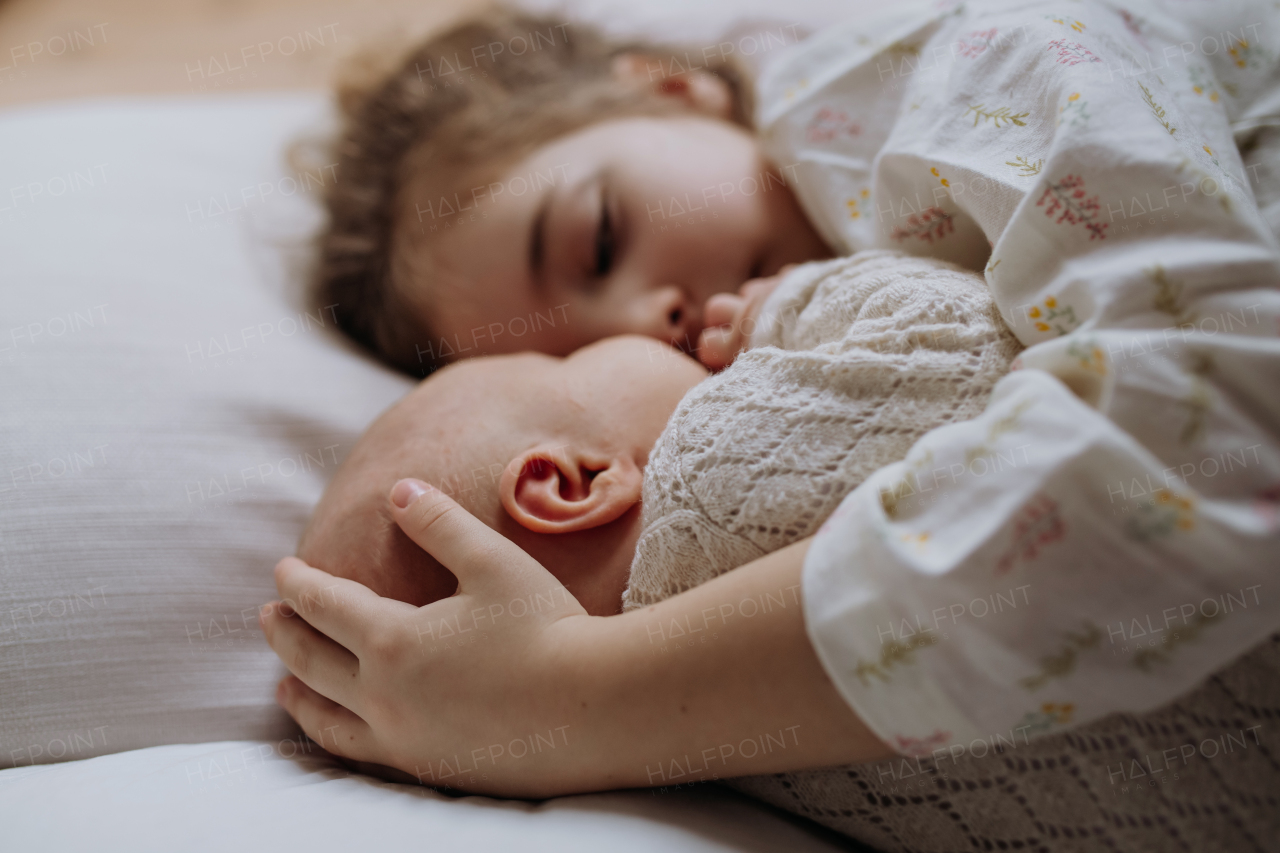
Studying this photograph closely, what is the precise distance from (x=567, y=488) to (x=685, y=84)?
0.88 meters

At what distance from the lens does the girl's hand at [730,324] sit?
3.08 ft

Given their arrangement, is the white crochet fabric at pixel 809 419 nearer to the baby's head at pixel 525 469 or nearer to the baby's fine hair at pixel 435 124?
the baby's head at pixel 525 469

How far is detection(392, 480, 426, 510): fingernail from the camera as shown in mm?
784

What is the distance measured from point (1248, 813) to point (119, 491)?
41.6 inches

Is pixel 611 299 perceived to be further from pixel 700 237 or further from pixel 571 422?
pixel 571 422

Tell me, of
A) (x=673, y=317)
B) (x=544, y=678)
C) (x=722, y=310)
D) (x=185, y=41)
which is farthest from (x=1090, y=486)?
(x=185, y=41)

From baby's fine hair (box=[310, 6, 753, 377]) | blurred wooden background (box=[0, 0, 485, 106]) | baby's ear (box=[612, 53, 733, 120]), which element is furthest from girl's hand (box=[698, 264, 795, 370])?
blurred wooden background (box=[0, 0, 485, 106])

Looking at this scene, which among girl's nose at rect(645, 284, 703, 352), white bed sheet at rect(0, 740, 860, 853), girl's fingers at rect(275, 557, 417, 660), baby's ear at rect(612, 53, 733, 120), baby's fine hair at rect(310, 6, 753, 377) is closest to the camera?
white bed sheet at rect(0, 740, 860, 853)

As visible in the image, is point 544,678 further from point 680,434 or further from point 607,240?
point 607,240

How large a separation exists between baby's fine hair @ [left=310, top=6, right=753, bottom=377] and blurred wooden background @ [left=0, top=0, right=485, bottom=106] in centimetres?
35

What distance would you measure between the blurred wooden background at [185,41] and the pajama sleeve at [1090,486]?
1.53 metres

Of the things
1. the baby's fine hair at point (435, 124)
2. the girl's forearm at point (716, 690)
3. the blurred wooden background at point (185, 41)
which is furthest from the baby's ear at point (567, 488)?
the blurred wooden background at point (185, 41)

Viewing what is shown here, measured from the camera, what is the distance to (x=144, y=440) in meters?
0.94

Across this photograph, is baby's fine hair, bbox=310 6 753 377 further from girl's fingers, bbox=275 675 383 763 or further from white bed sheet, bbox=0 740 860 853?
white bed sheet, bbox=0 740 860 853
